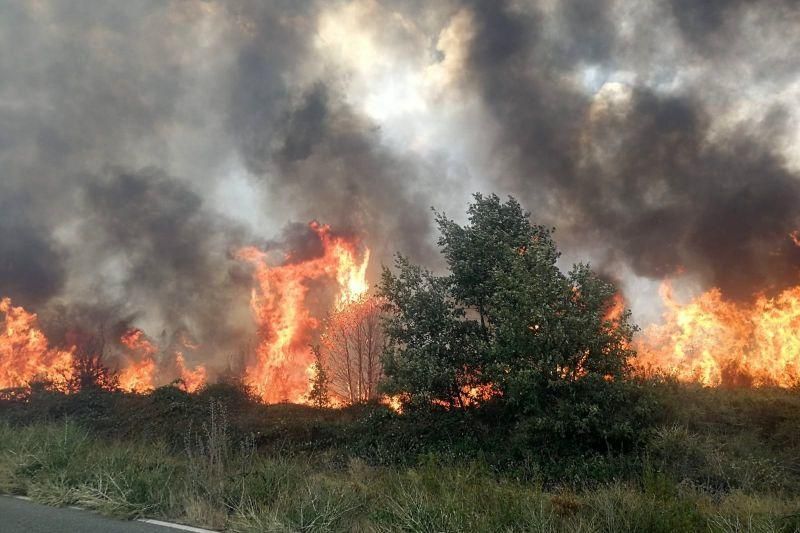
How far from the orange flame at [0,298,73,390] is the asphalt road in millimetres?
32838

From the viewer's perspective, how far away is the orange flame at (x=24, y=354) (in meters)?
38.1

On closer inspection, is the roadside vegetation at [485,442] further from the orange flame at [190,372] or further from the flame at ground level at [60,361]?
the orange flame at [190,372]

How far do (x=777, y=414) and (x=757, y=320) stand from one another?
1381cm

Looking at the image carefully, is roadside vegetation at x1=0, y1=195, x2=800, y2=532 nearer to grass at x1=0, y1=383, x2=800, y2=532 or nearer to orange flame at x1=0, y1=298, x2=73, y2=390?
grass at x1=0, y1=383, x2=800, y2=532

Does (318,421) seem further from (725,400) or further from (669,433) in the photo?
(725,400)

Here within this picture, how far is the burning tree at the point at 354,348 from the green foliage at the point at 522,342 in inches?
663

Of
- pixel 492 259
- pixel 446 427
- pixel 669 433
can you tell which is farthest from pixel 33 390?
pixel 669 433

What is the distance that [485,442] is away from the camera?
17.2 m

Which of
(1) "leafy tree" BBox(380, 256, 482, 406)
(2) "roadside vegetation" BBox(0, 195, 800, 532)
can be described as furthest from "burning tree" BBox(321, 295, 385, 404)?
(1) "leafy tree" BBox(380, 256, 482, 406)

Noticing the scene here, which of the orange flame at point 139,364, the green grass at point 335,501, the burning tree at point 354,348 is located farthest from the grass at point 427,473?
the orange flame at point 139,364

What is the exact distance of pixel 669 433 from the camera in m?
14.5

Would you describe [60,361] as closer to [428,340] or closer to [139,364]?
[139,364]

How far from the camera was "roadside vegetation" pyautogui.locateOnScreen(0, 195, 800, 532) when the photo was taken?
7.74 metres

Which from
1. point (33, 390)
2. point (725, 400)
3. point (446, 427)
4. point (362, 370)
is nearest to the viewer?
point (725, 400)
